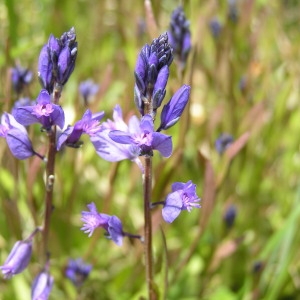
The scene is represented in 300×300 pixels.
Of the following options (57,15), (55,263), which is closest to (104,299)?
(55,263)

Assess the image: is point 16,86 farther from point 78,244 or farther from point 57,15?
point 57,15

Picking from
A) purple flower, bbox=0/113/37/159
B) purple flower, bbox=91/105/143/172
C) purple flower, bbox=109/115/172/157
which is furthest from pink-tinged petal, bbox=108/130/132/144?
purple flower, bbox=0/113/37/159

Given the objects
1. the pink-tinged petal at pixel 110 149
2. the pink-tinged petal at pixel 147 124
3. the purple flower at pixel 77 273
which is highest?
the pink-tinged petal at pixel 147 124

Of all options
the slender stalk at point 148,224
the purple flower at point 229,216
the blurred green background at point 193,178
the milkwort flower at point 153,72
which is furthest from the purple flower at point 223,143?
the milkwort flower at point 153,72

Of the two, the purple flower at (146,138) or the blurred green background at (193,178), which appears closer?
the purple flower at (146,138)

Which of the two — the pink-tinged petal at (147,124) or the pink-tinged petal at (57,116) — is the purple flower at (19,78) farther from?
the pink-tinged petal at (147,124)

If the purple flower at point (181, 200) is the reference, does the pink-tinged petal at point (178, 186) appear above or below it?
above

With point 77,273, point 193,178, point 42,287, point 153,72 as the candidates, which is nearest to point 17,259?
point 42,287

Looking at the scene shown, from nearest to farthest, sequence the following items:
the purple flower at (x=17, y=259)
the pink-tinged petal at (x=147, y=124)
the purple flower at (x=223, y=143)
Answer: the pink-tinged petal at (x=147, y=124), the purple flower at (x=17, y=259), the purple flower at (x=223, y=143)
